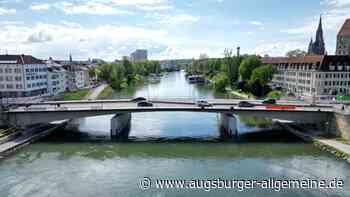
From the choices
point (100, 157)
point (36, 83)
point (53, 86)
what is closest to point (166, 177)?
point (100, 157)

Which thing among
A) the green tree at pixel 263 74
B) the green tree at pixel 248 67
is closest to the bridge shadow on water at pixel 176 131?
the green tree at pixel 263 74

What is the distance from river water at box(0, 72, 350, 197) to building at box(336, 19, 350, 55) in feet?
246

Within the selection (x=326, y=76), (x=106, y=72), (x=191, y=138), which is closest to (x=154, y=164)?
(x=191, y=138)

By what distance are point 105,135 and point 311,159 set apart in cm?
3040

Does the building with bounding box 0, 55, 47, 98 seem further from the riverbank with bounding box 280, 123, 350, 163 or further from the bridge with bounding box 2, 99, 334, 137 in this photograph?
the riverbank with bounding box 280, 123, 350, 163

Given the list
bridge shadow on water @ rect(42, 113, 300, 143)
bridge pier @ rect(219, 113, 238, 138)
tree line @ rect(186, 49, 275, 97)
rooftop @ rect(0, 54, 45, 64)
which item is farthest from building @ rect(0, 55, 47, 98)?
tree line @ rect(186, 49, 275, 97)

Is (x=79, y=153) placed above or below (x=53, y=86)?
below

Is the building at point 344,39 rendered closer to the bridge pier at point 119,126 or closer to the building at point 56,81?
the bridge pier at point 119,126

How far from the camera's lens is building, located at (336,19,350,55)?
10531cm

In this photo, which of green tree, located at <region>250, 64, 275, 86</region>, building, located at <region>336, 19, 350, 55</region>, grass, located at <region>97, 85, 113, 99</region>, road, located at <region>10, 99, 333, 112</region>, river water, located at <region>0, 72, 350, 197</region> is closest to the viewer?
river water, located at <region>0, 72, 350, 197</region>

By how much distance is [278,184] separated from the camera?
96.9 feet

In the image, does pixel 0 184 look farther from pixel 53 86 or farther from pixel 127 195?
pixel 53 86

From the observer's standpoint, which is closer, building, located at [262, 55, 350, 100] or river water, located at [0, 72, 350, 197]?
river water, located at [0, 72, 350, 197]

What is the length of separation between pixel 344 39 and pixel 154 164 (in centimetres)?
9755
